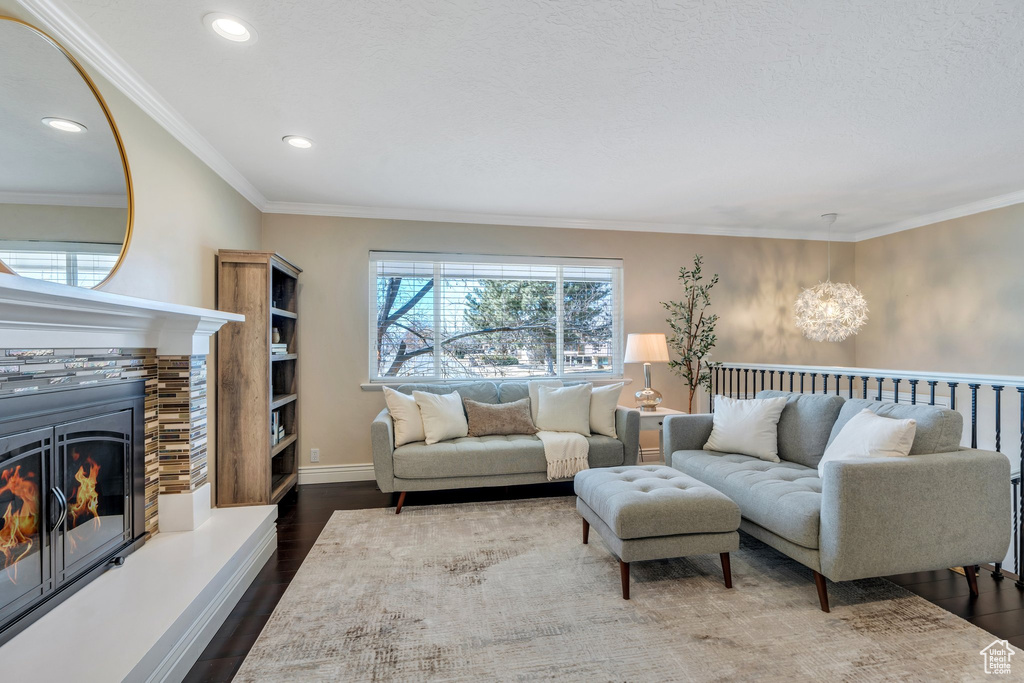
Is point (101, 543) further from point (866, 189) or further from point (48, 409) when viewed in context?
point (866, 189)

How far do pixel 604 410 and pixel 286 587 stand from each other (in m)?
2.54

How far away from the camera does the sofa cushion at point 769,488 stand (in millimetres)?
2131

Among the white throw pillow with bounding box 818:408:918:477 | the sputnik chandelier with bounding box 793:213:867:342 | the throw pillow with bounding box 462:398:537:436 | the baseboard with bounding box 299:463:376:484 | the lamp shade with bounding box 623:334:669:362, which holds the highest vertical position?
the sputnik chandelier with bounding box 793:213:867:342

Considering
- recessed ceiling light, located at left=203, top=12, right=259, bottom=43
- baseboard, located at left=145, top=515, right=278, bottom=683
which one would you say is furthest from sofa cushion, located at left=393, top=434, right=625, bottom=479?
recessed ceiling light, located at left=203, top=12, right=259, bottom=43

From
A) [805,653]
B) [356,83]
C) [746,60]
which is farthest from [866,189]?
[356,83]

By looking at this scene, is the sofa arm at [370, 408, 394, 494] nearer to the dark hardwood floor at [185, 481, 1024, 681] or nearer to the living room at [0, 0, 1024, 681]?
the living room at [0, 0, 1024, 681]

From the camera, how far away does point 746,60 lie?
203cm

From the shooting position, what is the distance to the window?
4383 mm

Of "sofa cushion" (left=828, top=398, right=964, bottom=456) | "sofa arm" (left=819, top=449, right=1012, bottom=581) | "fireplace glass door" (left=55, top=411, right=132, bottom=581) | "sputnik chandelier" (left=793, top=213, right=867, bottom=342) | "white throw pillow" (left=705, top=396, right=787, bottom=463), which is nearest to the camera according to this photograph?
"fireplace glass door" (left=55, top=411, right=132, bottom=581)

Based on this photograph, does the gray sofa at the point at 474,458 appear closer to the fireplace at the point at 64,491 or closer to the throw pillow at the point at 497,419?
the throw pillow at the point at 497,419

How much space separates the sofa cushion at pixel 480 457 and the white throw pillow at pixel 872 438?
1.58 metres

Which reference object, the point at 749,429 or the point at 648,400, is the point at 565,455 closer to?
the point at 648,400

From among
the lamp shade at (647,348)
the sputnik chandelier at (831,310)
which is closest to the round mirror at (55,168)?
the lamp shade at (647,348)

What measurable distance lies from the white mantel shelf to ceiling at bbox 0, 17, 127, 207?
382 mm
